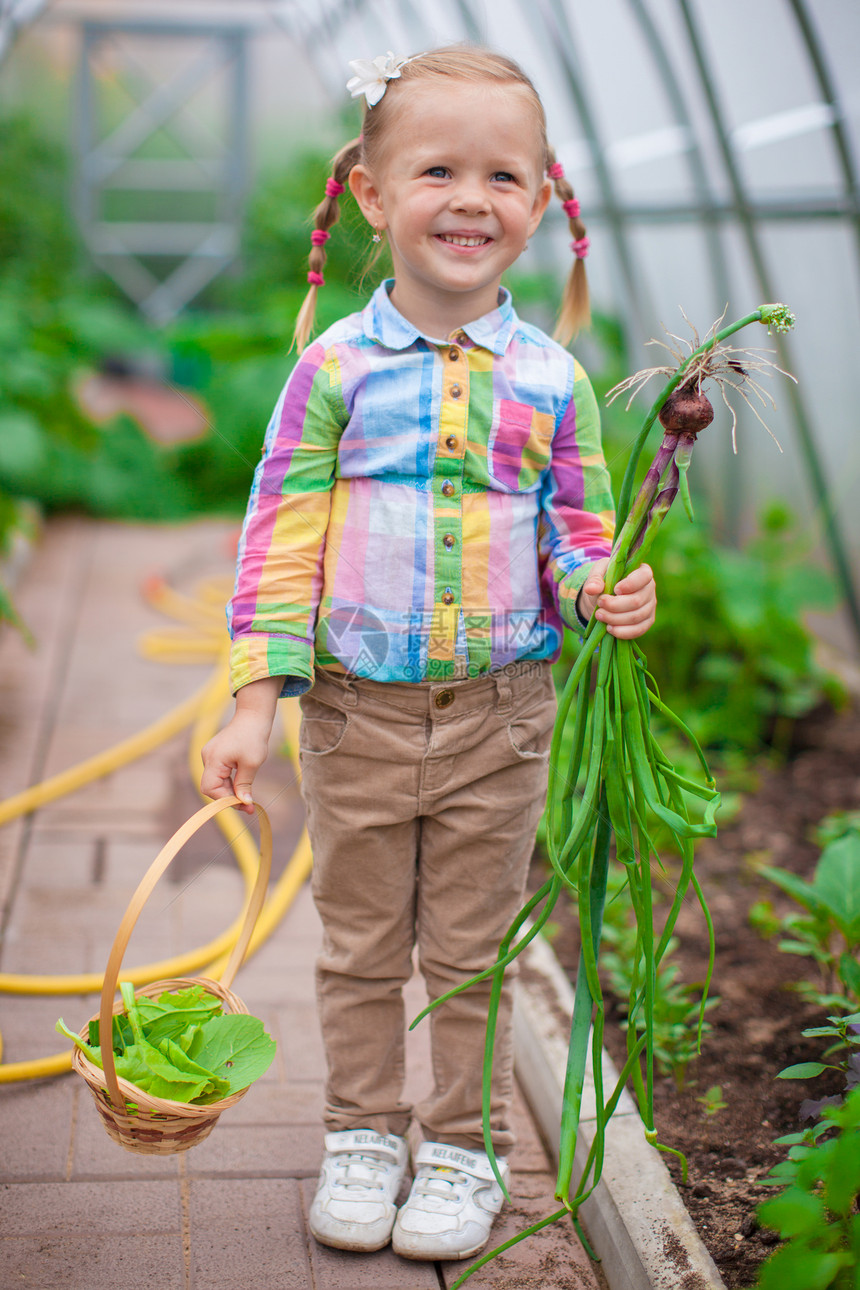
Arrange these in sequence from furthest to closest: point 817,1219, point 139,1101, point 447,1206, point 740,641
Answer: point 740,641 → point 447,1206 → point 139,1101 → point 817,1219

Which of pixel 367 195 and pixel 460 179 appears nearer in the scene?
pixel 460 179

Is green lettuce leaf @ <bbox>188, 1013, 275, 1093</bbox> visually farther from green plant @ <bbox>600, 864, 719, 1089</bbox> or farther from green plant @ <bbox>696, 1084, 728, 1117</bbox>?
green plant @ <bbox>696, 1084, 728, 1117</bbox>

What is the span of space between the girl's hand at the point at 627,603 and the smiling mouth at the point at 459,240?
428 millimetres

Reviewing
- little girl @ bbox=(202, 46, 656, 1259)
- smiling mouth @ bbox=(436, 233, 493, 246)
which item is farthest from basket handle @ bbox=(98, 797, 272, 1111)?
smiling mouth @ bbox=(436, 233, 493, 246)

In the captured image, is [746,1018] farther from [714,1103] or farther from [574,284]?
[574,284]

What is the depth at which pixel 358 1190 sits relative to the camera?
1.60 m

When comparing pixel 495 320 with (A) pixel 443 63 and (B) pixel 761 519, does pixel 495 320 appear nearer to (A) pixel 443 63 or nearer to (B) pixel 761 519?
(A) pixel 443 63

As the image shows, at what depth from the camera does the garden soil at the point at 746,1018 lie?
1.64 meters

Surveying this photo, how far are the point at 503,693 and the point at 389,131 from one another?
2.34 ft

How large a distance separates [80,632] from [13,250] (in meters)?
7.30

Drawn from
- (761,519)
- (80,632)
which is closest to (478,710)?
(761,519)

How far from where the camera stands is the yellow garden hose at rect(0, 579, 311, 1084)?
2.09 meters

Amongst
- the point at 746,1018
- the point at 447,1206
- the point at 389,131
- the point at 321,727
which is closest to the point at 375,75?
the point at 389,131

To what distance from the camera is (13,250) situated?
10102 mm
